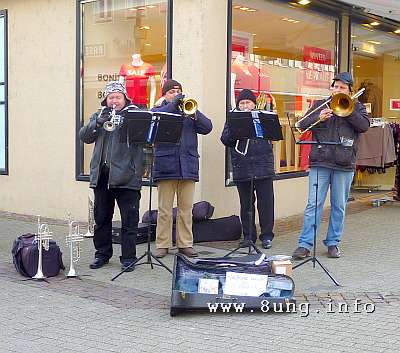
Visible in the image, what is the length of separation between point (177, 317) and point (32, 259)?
193 cm

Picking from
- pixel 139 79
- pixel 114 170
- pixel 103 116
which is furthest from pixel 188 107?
pixel 139 79

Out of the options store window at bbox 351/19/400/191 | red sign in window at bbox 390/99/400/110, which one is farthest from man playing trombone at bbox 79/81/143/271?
red sign in window at bbox 390/99/400/110

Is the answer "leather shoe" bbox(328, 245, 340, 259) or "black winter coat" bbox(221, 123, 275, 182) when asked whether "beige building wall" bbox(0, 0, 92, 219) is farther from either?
"leather shoe" bbox(328, 245, 340, 259)

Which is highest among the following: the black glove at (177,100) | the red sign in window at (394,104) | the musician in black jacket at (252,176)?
the red sign in window at (394,104)

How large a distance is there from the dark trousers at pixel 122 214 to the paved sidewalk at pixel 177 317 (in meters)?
0.26

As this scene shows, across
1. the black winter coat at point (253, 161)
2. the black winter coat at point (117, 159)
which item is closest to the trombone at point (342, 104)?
the black winter coat at point (253, 161)

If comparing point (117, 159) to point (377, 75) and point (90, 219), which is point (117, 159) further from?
point (377, 75)

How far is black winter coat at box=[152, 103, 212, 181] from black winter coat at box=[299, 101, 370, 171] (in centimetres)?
109

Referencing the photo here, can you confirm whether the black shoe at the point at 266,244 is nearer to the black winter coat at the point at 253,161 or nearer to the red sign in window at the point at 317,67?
Result: the black winter coat at the point at 253,161

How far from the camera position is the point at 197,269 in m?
5.49

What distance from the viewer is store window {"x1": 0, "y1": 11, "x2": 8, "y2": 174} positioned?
435 inches

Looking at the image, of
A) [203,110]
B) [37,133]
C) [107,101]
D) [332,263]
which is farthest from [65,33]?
[332,263]

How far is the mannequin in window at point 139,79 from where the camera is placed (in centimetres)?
928

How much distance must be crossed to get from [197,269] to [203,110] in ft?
11.0
